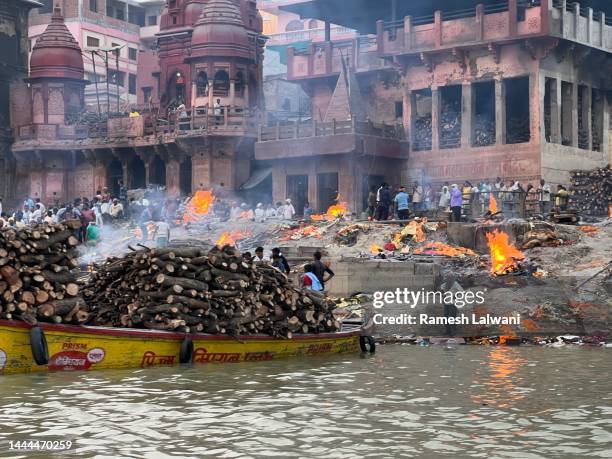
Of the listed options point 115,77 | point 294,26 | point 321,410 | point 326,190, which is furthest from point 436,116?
point 115,77

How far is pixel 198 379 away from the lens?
1253cm

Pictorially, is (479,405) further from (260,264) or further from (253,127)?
(253,127)

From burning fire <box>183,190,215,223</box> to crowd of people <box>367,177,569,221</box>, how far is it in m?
6.44

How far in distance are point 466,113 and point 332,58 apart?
7.17 m

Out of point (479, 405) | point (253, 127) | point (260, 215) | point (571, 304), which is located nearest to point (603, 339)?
point (571, 304)

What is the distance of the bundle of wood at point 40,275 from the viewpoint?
12266 millimetres

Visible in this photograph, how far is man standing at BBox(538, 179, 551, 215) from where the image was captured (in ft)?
100

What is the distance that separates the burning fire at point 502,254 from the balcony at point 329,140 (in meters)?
10.6

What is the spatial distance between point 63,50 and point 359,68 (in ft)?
55.6

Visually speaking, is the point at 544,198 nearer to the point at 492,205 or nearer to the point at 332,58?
the point at 492,205

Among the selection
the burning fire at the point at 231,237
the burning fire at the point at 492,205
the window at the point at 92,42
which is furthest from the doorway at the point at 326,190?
the window at the point at 92,42

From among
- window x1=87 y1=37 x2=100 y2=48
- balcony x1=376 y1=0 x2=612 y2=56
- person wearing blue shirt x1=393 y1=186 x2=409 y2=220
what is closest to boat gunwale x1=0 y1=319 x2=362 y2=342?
person wearing blue shirt x1=393 y1=186 x2=409 y2=220

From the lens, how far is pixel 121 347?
13219 mm

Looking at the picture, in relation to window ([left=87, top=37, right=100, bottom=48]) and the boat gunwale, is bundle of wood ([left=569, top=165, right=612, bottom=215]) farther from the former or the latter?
window ([left=87, top=37, right=100, bottom=48])
